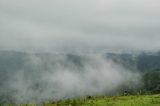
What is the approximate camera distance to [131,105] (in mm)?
58125

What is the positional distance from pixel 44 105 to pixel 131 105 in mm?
20860

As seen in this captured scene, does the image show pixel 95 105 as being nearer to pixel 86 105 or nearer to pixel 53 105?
pixel 86 105

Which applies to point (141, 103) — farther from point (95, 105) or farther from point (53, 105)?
point (53, 105)

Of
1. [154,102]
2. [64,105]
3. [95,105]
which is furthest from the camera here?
[64,105]

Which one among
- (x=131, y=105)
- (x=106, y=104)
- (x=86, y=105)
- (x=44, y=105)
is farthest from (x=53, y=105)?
(x=131, y=105)

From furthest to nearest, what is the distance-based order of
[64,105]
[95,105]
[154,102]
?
[64,105], [95,105], [154,102]

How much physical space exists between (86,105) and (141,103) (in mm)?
10958

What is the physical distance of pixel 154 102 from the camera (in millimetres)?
57812

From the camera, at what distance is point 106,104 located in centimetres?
6125

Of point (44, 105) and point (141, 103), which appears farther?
point (44, 105)

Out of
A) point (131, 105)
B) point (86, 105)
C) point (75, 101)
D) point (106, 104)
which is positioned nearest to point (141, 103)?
point (131, 105)

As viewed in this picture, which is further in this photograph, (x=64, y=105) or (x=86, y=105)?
(x=64, y=105)

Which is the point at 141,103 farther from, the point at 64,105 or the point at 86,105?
the point at 64,105

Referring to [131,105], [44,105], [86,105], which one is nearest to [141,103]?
[131,105]
